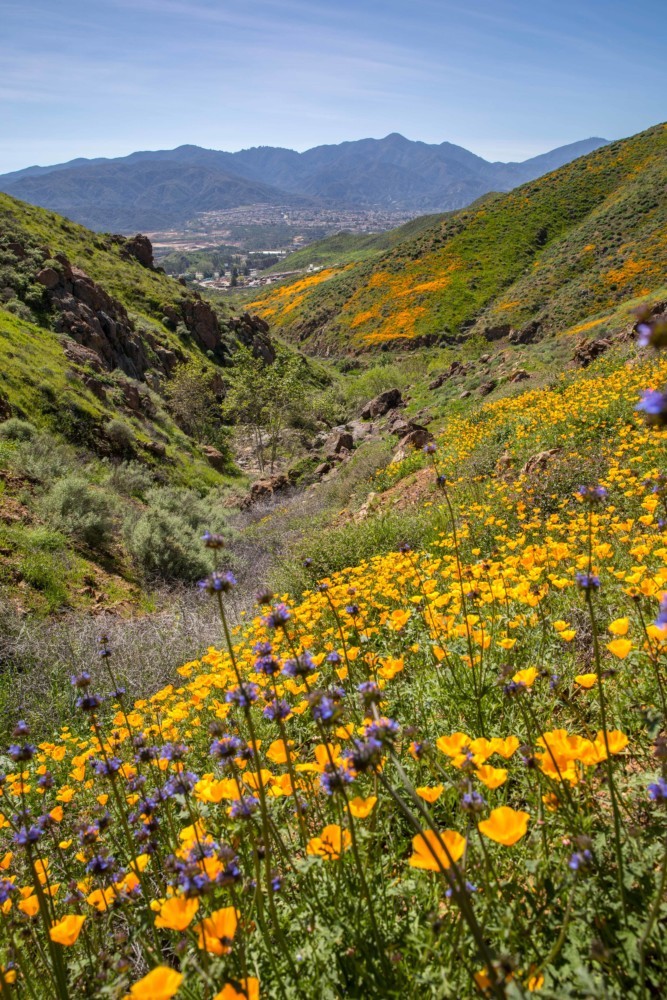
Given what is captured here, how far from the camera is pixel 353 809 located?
1853 millimetres

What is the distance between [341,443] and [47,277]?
16045 mm

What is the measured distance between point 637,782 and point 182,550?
9.91 m

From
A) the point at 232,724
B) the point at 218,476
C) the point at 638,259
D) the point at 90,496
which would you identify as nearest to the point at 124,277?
the point at 218,476

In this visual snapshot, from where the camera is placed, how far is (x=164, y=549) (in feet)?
35.0

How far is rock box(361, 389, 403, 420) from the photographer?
29.9m

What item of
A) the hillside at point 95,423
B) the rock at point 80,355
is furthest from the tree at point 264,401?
the rock at point 80,355

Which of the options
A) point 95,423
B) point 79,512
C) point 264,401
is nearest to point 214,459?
point 264,401

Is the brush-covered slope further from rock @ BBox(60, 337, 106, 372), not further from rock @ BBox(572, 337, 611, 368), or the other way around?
rock @ BBox(60, 337, 106, 372)

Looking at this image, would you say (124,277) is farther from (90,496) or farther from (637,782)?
(637,782)

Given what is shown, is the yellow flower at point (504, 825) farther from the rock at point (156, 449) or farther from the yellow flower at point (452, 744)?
the rock at point (156, 449)

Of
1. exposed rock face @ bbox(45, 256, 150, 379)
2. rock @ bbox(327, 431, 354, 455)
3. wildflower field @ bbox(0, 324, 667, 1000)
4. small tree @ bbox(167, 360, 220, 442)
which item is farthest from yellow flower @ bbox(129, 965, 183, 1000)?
small tree @ bbox(167, 360, 220, 442)

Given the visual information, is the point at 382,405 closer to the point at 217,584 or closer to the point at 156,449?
the point at 156,449

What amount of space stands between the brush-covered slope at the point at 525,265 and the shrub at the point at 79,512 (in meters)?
33.6

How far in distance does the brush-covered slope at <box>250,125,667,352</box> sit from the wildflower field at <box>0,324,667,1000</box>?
37457 mm
